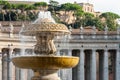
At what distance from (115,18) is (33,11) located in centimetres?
2231

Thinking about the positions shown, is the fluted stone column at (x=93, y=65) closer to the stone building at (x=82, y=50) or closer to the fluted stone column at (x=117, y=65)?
the stone building at (x=82, y=50)

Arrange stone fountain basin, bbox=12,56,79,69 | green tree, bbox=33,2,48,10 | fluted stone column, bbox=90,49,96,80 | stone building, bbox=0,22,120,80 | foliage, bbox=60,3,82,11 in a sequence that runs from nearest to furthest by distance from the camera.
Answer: stone fountain basin, bbox=12,56,79,69 < stone building, bbox=0,22,120,80 < fluted stone column, bbox=90,49,96,80 < green tree, bbox=33,2,48,10 < foliage, bbox=60,3,82,11

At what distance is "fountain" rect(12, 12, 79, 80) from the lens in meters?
49.3

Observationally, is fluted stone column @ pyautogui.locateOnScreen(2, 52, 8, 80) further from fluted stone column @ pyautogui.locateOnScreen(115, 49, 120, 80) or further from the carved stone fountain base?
the carved stone fountain base

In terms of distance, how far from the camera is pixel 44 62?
49.4 meters

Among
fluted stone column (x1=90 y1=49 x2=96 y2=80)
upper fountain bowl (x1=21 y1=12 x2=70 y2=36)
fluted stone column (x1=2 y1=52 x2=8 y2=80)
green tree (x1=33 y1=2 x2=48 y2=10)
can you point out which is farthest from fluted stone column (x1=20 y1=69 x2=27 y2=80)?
green tree (x1=33 y1=2 x2=48 y2=10)

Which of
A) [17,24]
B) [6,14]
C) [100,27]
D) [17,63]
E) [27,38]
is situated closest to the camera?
[17,63]

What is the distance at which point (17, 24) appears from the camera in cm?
13275

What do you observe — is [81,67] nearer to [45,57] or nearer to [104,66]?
[104,66]

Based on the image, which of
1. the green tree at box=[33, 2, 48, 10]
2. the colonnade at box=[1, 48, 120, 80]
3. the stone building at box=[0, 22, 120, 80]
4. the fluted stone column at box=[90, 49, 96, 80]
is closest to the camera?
the stone building at box=[0, 22, 120, 80]

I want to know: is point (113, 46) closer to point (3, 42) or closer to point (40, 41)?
point (3, 42)

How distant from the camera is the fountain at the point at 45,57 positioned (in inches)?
1943

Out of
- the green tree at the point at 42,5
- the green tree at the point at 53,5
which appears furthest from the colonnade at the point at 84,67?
the green tree at the point at 42,5

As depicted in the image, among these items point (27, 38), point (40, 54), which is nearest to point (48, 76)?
point (40, 54)
